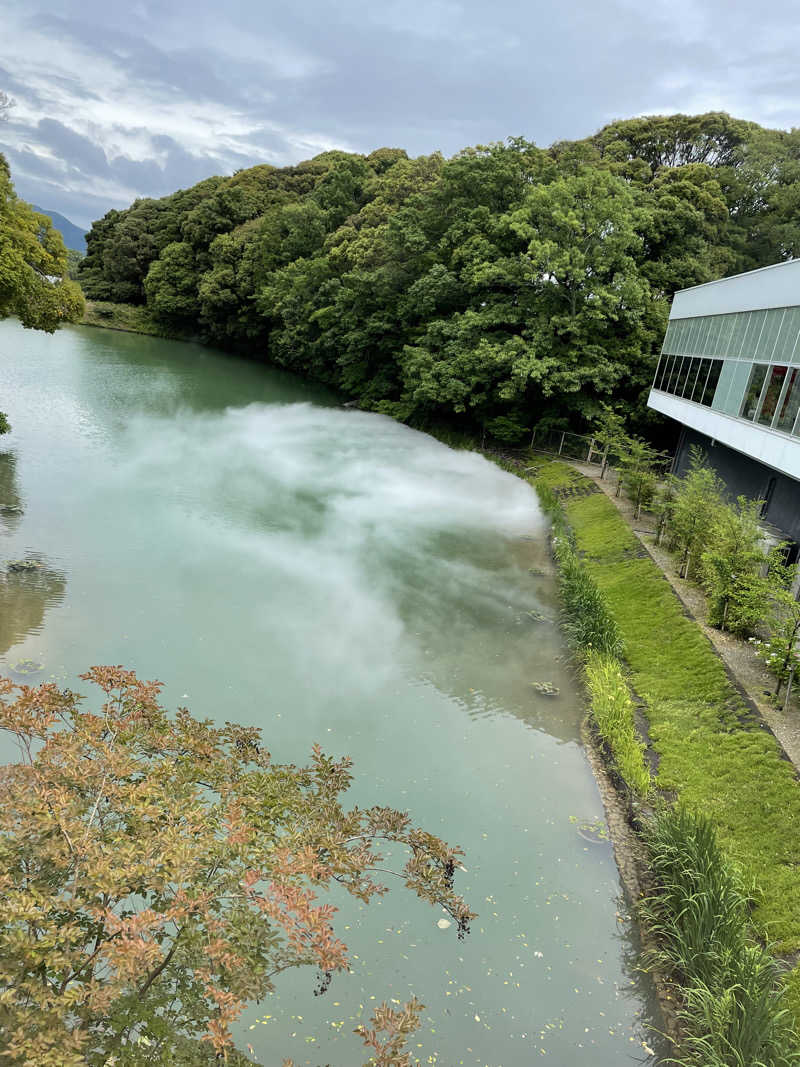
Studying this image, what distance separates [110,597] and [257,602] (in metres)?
2.36

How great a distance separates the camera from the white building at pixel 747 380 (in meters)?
14.1

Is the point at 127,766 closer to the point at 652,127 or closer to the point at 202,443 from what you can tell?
the point at 202,443

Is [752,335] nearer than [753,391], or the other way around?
[753,391]

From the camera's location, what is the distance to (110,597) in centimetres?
1165

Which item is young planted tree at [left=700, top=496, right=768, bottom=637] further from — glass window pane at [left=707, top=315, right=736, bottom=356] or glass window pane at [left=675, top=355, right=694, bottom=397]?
glass window pane at [left=675, top=355, right=694, bottom=397]

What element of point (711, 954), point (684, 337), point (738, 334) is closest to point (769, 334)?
point (738, 334)

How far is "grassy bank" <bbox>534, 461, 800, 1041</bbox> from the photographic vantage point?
693 centimetres

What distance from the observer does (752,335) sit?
16.4 metres

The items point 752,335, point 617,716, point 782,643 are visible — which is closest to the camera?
point 617,716

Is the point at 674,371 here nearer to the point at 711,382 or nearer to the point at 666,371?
the point at 666,371

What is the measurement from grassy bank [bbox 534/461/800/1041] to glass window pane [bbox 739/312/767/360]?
5.65 metres

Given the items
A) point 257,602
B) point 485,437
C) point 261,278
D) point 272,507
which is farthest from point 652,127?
point 257,602

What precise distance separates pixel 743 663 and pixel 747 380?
8048 millimetres

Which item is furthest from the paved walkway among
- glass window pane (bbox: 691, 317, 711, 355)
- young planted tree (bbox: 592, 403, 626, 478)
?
glass window pane (bbox: 691, 317, 711, 355)
